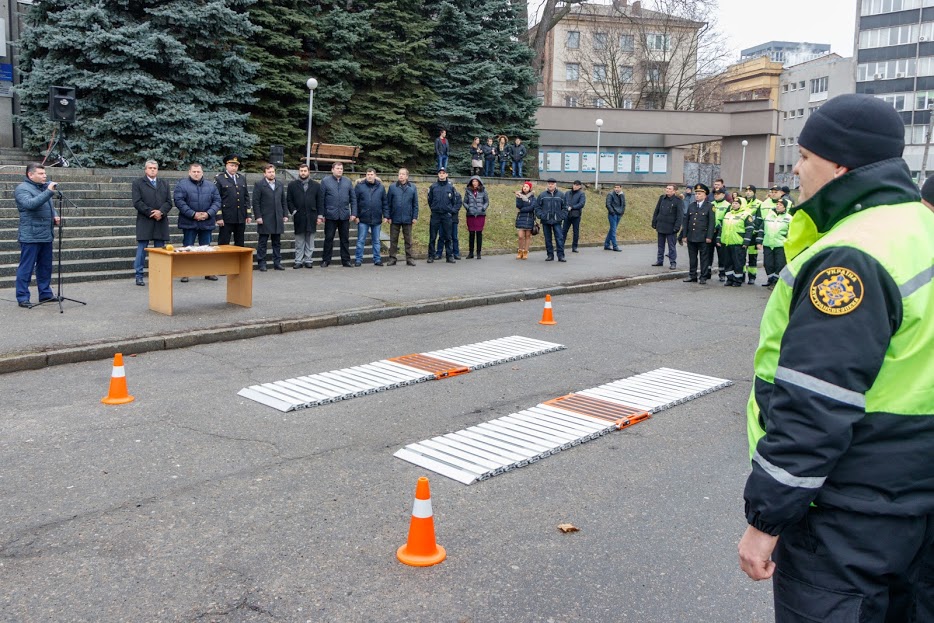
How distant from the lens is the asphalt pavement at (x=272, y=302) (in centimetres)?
988

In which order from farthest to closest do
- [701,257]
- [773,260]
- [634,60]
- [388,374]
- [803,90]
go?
[803,90]
[634,60]
[701,257]
[773,260]
[388,374]

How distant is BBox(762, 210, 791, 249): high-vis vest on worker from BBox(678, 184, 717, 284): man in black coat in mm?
1110

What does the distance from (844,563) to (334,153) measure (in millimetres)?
25837

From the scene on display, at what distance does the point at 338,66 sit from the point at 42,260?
17.7 meters

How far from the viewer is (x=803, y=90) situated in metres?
93.8

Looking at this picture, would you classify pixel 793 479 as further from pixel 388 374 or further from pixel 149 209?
pixel 149 209

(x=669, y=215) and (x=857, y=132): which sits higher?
(x=669, y=215)

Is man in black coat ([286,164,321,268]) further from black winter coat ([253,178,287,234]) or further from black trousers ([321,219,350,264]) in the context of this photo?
black winter coat ([253,178,287,234])

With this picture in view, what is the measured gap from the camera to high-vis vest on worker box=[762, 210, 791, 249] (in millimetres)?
17391

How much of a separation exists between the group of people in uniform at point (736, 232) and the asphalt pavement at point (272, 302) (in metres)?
1.10

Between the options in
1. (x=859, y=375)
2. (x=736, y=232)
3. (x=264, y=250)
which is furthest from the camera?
(x=736, y=232)

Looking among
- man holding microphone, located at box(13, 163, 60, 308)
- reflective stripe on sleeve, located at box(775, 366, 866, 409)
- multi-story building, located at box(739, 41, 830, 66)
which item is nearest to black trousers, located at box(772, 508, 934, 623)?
reflective stripe on sleeve, located at box(775, 366, 866, 409)

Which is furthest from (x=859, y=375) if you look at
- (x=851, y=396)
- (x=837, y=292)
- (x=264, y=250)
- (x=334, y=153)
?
(x=334, y=153)

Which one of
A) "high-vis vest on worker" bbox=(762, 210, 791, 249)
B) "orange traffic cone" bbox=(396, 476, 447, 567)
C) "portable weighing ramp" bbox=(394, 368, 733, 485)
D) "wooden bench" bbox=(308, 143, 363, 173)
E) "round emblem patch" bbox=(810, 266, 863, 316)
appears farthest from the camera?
"wooden bench" bbox=(308, 143, 363, 173)
